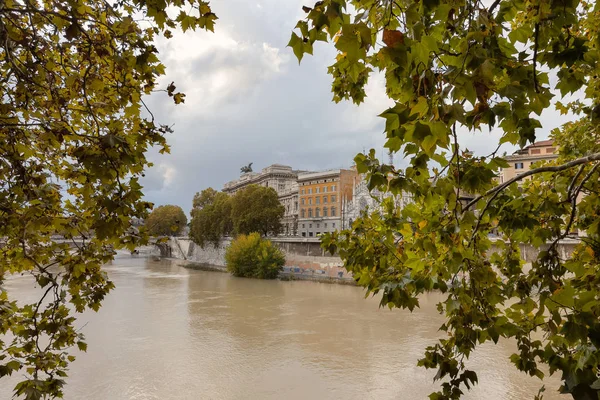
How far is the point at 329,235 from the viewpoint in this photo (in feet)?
11.3

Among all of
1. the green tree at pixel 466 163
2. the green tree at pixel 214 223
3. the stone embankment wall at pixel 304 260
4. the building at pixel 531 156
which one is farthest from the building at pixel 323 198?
the green tree at pixel 466 163

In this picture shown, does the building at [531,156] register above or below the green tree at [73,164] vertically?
above

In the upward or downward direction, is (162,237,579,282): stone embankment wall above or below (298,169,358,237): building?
below

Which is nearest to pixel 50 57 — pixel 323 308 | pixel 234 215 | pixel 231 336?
pixel 231 336

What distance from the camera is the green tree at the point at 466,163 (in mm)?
1182

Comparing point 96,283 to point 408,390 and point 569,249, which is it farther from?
point 569,249

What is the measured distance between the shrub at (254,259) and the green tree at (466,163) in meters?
24.6

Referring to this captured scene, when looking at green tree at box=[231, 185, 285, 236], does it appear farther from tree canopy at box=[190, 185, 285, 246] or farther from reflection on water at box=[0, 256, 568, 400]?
reflection on water at box=[0, 256, 568, 400]

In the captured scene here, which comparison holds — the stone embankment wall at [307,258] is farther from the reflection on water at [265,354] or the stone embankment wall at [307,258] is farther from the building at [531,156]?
the reflection on water at [265,354]

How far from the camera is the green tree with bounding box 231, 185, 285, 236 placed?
3525 centimetres

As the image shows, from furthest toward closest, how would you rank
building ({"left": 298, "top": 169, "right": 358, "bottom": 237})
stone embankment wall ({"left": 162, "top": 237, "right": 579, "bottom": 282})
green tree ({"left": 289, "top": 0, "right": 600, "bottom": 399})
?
building ({"left": 298, "top": 169, "right": 358, "bottom": 237}) < stone embankment wall ({"left": 162, "top": 237, "right": 579, "bottom": 282}) < green tree ({"left": 289, "top": 0, "right": 600, "bottom": 399})

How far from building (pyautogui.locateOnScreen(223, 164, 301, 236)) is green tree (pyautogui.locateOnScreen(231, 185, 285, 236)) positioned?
23.1ft

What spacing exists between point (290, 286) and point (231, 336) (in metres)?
11.6

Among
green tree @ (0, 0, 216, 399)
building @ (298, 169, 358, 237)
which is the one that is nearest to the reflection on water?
green tree @ (0, 0, 216, 399)
